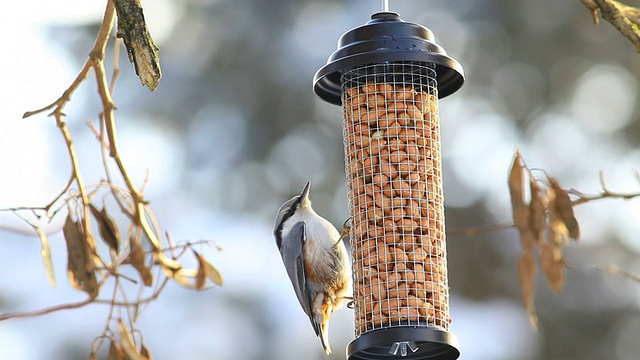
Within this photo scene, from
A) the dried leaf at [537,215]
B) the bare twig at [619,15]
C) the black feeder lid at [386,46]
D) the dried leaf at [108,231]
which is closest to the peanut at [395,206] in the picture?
the black feeder lid at [386,46]

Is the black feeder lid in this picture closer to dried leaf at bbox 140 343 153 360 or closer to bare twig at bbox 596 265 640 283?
bare twig at bbox 596 265 640 283

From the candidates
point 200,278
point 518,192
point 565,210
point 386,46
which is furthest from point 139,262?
point 565,210

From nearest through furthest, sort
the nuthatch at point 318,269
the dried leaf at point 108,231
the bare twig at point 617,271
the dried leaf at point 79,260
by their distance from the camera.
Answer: the bare twig at point 617,271 < the dried leaf at point 79,260 < the dried leaf at point 108,231 < the nuthatch at point 318,269

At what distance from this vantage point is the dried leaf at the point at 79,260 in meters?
3.99

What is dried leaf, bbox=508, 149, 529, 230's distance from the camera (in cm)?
388

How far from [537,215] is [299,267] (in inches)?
44.4

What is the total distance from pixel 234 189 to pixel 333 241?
587 centimetres

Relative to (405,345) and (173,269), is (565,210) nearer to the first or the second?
(405,345)

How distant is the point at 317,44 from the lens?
1122 cm

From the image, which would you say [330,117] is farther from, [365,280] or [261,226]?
[365,280]

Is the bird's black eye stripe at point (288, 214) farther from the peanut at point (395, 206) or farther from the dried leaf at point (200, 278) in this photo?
the peanut at point (395, 206)

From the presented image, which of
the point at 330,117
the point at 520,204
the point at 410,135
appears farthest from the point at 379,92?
the point at 330,117

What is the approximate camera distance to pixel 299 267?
4688 millimetres

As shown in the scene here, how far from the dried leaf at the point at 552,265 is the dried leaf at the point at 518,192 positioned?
5.2 inches
